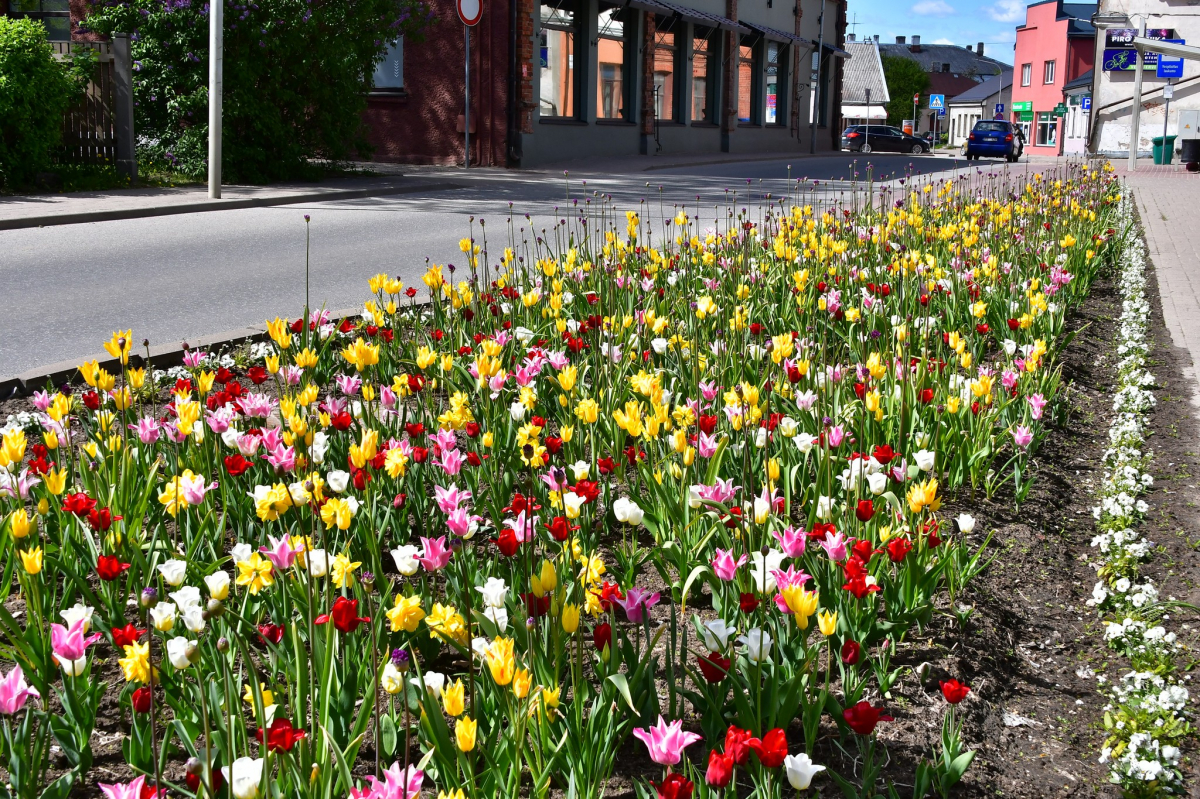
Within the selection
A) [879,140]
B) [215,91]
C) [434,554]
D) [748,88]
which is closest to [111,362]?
[434,554]

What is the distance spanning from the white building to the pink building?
906 centimetres

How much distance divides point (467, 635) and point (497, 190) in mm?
17252

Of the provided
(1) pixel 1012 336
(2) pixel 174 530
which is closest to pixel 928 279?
(1) pixel 1012 336

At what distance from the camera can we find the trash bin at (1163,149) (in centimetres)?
4038

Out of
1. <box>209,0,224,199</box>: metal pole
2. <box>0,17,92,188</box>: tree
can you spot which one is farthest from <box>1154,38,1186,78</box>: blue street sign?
<box>0,17,92,188</box>: tree

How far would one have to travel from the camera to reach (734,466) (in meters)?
3.51

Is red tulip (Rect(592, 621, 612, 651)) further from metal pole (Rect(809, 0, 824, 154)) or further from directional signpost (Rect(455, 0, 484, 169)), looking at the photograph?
metal pole (Rect(809, 0, 824, 154))

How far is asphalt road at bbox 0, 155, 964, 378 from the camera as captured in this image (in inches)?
270

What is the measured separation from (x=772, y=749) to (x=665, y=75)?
109 ft

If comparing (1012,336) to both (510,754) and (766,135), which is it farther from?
(766,135)

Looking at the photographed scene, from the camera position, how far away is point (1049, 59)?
76062mm

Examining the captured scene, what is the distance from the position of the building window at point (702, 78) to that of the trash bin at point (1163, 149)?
1669 centimetres

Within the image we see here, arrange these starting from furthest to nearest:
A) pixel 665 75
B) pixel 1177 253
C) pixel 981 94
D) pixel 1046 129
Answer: pixel 981 94, pixel 1046 129, pixel 665 75, pixel 1177 253

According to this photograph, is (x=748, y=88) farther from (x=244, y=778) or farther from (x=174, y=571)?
(x=244, y=778)
